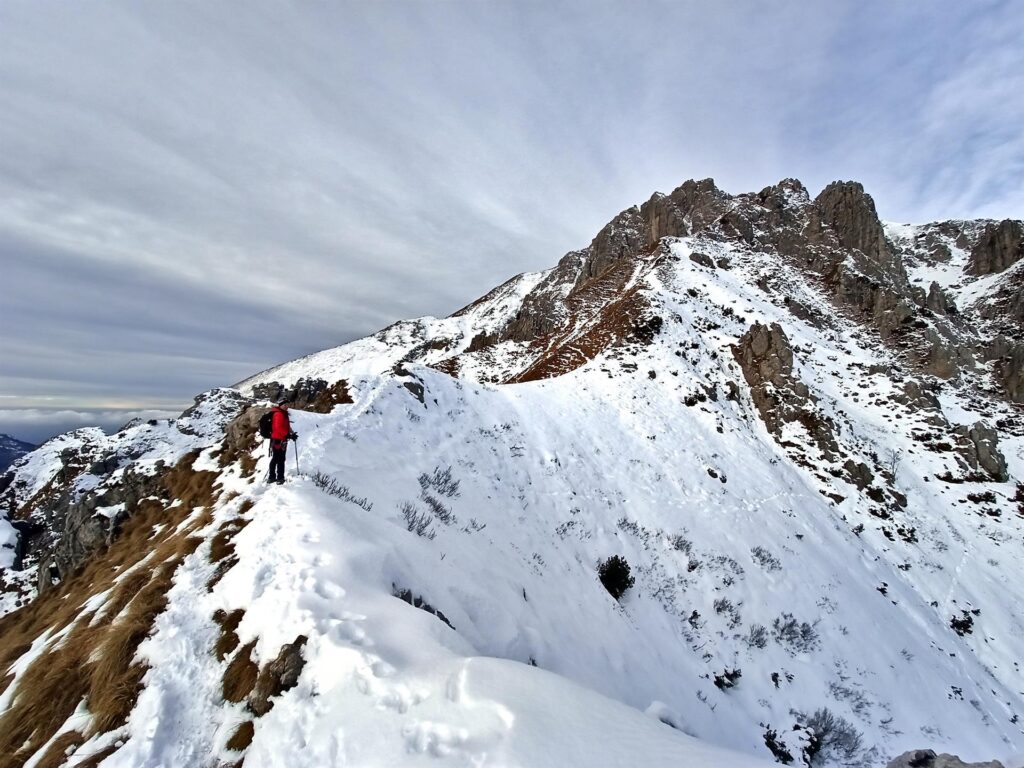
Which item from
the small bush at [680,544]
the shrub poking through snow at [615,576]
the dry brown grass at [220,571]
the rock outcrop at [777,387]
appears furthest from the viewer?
the rock outcrop at [777,387]

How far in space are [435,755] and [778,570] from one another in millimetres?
15562

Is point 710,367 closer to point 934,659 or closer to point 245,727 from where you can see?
point 934,659

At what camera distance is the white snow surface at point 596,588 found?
425cm

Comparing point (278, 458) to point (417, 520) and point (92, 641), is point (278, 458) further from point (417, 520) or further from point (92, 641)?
point (92, 641)

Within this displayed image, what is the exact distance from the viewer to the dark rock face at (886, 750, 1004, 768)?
17.0 ft

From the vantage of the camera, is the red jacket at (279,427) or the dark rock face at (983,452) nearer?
the red jacket at (279,427)

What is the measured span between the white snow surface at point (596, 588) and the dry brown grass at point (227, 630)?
114 millimetres

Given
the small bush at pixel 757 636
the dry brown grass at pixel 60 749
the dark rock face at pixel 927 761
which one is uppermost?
the dark rock face at pixel 927 761

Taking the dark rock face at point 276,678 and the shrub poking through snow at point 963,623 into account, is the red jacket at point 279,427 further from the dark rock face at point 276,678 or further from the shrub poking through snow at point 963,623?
the shrub poking through snow at point 963,623

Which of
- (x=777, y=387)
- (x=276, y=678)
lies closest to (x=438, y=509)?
(x=276, y=678)

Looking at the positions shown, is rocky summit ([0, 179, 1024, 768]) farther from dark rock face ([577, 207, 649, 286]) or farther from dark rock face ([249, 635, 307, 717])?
dark rock face ([577, 207, 649, 286])

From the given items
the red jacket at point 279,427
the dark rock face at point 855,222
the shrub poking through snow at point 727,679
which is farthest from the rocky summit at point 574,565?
the dark rock face at point 855,222

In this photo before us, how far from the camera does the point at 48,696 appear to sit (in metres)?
4.79

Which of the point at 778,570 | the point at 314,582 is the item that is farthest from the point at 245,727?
the point at 778,570
